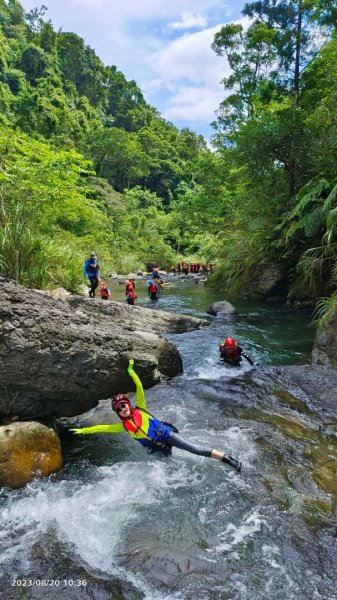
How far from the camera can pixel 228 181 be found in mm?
24188

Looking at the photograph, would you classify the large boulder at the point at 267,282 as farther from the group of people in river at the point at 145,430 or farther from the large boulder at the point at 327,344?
the group of people in river at the point at 145,430

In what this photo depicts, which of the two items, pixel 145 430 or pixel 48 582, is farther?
pixel 145 430

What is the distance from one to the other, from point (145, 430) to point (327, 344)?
4550mm

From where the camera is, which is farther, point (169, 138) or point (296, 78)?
point (169, 138)

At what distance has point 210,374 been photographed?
768cm

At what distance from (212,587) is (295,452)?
2.20m

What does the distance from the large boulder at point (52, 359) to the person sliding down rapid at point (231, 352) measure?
110 inches

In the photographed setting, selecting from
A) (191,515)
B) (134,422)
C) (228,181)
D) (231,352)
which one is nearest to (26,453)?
(134,422)

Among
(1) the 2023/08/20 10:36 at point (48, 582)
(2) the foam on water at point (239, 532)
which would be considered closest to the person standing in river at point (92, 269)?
(2) the foam on water at point (239, 532)

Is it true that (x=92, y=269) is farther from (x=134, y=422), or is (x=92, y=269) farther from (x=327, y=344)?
(x=134, y=422)

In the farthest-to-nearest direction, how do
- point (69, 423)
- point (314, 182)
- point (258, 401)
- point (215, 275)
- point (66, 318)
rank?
point (215, 275) < point (314, 182) < point (258, 401) < point (69, 423) < point (66, 318)

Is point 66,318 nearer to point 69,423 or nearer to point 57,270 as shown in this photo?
point 69,423

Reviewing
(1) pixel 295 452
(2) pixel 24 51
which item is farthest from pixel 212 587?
(2) pixel 24 51

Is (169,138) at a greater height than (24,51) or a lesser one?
lesser
